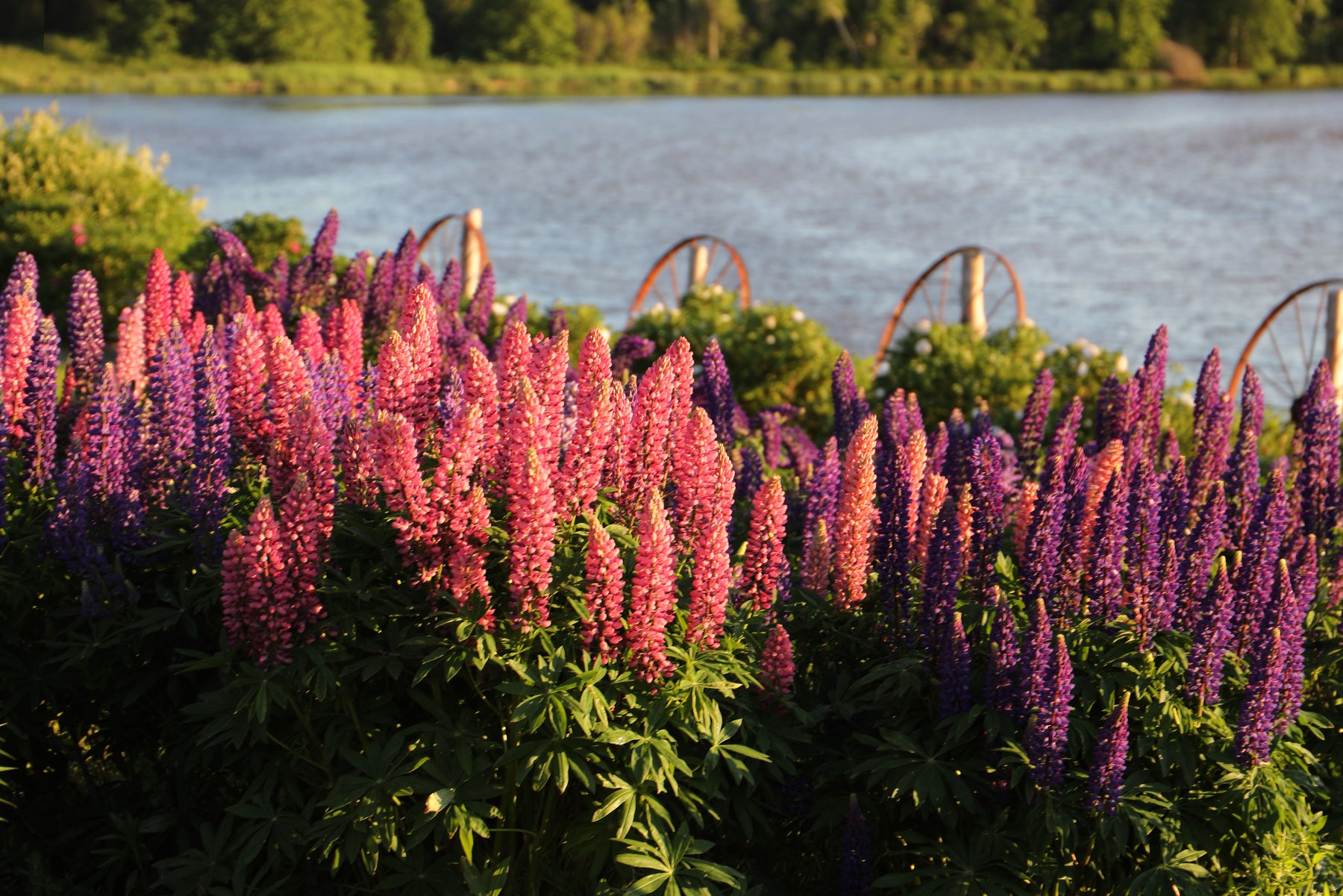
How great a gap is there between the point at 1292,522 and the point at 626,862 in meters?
2.57

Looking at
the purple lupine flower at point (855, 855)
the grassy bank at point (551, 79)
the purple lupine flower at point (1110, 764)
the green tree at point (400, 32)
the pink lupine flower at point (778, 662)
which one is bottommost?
the purple lupine flower at point (855, 855)

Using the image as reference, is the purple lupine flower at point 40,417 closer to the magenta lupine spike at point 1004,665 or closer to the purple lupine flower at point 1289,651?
the magenta lupine spike at point 1004,665

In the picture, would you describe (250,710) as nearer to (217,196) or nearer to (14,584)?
(14,584)

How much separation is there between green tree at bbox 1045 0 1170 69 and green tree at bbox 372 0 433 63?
4072cm

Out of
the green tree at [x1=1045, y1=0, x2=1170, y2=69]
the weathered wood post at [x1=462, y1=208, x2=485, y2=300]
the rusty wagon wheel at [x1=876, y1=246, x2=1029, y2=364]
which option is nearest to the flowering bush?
the rusty wagon wheel at [x1=876, y1=246, x2=1029, y2=364]

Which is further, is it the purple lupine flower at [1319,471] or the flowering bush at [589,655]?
the purple lupine flower at [1319,471]

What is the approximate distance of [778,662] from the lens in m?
3.40

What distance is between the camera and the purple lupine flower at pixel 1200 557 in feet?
11.7

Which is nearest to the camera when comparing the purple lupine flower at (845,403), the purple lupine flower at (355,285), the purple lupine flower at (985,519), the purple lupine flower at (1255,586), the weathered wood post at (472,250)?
the purple lupine flower at (1255,586)

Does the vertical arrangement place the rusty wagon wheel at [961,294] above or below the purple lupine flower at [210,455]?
below

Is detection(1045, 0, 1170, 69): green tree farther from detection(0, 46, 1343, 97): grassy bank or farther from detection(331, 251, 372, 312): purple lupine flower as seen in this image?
detection(331, 251, 372, 312): purple lupine flower

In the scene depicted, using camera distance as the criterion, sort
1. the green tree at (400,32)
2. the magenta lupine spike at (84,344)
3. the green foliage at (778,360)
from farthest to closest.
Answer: the green tree at (400,32) < the green foliage at (778,360) < the magenta lupine spike at (84,344)

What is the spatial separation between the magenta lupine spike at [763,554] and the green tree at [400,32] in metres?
76.2

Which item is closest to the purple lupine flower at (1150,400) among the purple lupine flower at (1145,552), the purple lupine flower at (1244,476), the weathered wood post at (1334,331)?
the purple lupine flower at (1244,476)
